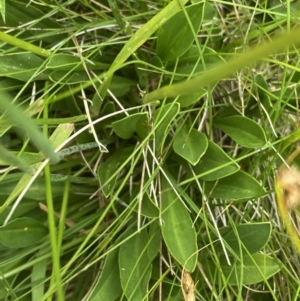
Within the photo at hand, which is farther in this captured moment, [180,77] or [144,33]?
[180,77]

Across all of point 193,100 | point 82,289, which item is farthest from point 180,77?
point 82,289

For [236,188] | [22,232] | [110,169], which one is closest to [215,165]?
[236,188]

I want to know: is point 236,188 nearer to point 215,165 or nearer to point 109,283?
point 215,165

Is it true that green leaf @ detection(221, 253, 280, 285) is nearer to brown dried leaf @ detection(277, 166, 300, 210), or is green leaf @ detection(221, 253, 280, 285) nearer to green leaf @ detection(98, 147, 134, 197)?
brown dried leaf @ detection(277, 166, 300, 210)

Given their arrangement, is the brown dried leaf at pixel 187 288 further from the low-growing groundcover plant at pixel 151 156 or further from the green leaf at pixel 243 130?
the green leaf at pixel 243 130

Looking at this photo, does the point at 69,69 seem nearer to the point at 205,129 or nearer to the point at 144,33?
the point at 144,33

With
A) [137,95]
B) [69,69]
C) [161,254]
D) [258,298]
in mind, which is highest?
[69,69]
